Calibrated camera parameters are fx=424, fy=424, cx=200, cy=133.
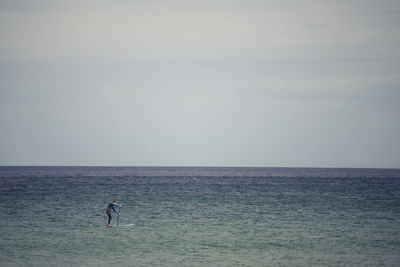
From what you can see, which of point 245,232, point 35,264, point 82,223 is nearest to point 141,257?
point 35,264

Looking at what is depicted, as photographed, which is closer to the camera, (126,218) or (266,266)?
(266,266)

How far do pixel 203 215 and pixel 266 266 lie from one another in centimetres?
1673

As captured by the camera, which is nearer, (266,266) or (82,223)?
(266,266)

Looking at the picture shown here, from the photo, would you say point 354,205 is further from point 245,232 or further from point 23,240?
point 23,240

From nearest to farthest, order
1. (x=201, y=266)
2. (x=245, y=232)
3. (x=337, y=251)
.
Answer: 1. (x=201, y=266)
2. (x=337, y=251)
3. (x=245, y=232)

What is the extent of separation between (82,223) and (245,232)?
11.6 meters

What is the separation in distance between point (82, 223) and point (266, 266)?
52.3 ft

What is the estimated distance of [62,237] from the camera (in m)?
23.9

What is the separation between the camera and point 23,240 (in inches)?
898

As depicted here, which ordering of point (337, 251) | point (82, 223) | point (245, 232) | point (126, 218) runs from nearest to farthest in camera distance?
1. point (337, 251)
2. point (245, 232)
3. point (82, 223)
4. point (126, 218)

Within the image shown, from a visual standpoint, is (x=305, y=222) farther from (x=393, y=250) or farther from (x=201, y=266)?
(x=201, y=266)

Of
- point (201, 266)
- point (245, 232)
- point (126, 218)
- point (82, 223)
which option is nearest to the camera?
point (201, 266)

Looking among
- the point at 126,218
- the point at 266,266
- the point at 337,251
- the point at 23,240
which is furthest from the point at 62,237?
the point at 337,251

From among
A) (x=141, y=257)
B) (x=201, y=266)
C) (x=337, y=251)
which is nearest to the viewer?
(x=201, y=266)
